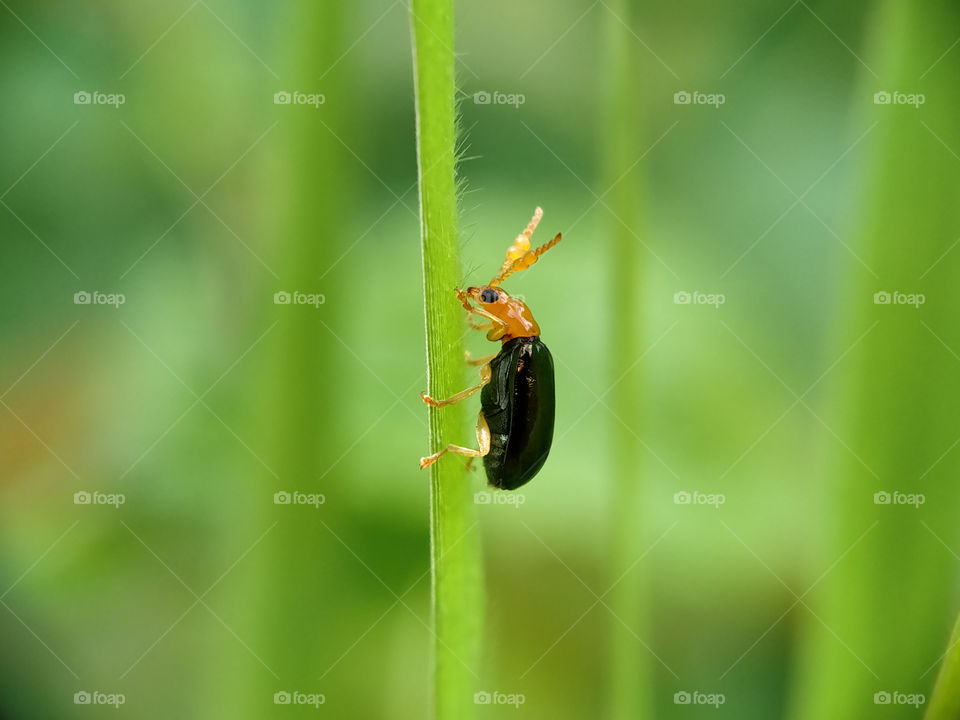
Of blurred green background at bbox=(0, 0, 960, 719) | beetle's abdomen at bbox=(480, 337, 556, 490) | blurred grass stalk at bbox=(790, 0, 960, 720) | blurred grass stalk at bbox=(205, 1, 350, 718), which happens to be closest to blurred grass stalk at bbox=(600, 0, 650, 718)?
blurred green background at bbox=(0, 0, 960, 719)

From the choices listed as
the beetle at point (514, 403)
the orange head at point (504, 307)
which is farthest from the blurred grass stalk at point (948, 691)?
the orange head at point (504, 307)

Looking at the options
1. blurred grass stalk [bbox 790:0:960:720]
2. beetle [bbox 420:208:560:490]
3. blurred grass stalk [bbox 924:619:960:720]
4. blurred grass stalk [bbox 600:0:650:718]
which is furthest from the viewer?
beetle [bbox 420:208:560:490]

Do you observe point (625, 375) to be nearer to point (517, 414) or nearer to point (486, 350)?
point (517, 414)

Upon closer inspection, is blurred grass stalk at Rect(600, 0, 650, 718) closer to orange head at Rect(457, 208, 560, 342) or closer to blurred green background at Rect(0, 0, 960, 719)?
blurred green background at Rect(0, 0, 960, 719)

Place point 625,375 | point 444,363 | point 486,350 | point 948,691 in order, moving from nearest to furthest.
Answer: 1. point 444,363
2. point 948,691
3. point 625,375
4. point 486,350

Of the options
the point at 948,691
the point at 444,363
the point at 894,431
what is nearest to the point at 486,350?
the point at 444,363
